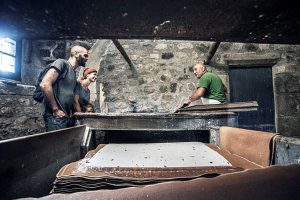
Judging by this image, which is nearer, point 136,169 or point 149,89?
point 136,169

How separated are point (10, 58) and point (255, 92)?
4.69 m

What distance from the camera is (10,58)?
3691 millimetres

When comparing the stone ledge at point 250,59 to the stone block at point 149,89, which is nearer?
the stone ledge at point 250,59

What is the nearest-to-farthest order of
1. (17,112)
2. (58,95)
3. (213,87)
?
(58,95) → (213,87) → (17,112)

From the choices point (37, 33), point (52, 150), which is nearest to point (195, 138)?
point (52, 150)

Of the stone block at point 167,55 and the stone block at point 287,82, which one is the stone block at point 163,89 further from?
the stone block at point 287,82

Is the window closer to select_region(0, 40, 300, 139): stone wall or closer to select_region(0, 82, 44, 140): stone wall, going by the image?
select_region(0, 40, 300, 139): stone wall

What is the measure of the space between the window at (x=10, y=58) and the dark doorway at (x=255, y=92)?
13.6 ft

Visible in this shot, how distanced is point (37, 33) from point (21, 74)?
378 centimetres

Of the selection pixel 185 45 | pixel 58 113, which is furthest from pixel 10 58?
pixel 185 45

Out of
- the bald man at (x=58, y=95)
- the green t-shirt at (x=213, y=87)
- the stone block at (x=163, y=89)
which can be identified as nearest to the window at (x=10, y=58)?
the bald man at (x=58, y=95)

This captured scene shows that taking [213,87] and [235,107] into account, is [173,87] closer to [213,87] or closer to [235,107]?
[213,87]

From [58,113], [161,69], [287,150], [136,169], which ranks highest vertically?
[161,69]

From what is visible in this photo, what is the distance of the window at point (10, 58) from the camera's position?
3.47 m
